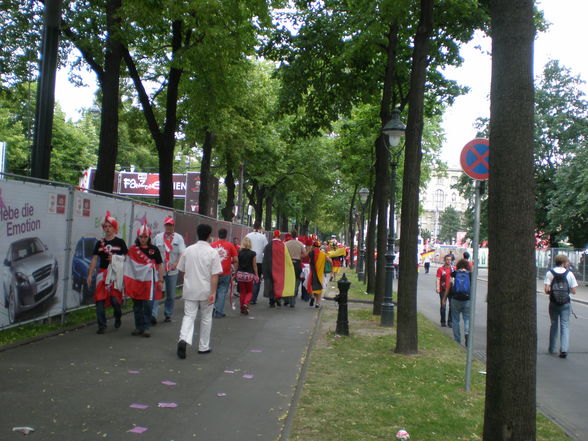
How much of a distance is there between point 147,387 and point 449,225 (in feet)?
395

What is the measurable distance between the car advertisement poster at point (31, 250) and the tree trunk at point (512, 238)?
6.59 metres

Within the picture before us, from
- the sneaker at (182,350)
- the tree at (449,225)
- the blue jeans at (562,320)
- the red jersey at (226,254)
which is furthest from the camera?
the tree at (449,225)

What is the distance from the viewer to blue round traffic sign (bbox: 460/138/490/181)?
288 inches

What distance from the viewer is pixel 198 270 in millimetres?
8336

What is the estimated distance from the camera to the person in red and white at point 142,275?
9320mm

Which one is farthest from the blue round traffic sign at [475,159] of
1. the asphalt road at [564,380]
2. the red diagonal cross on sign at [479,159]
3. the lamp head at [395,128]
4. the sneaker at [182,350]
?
the lamp head at [395,128]

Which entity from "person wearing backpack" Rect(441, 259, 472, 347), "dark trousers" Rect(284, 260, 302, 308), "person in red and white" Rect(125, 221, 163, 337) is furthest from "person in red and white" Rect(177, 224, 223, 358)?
"dark trousers" Rect(284, 260, 302, 308)

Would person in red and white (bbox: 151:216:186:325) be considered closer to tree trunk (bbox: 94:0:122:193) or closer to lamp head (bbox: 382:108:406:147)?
tree trunk (bbox: 94:0:122:193)

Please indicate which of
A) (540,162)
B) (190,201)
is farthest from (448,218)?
(190,201)

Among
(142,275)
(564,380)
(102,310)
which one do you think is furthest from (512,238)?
(102,310)

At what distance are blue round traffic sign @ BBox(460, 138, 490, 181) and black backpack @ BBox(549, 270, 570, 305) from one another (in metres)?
4.87

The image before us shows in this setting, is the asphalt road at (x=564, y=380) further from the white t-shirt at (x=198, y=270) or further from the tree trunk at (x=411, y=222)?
the white t-shirt at (x=198, y=270)

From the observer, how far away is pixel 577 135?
Result: 47.6 m

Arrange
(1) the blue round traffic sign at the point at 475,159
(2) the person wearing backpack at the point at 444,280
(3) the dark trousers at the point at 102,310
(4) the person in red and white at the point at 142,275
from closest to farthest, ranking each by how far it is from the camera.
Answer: (1) the blue round traffic sign at the point at 475,159
(4) the person in red and white at the point at 142,275
(3) the dark trousers at the point at 102,310
(2) the person wearing backpack at the point at 444,280
